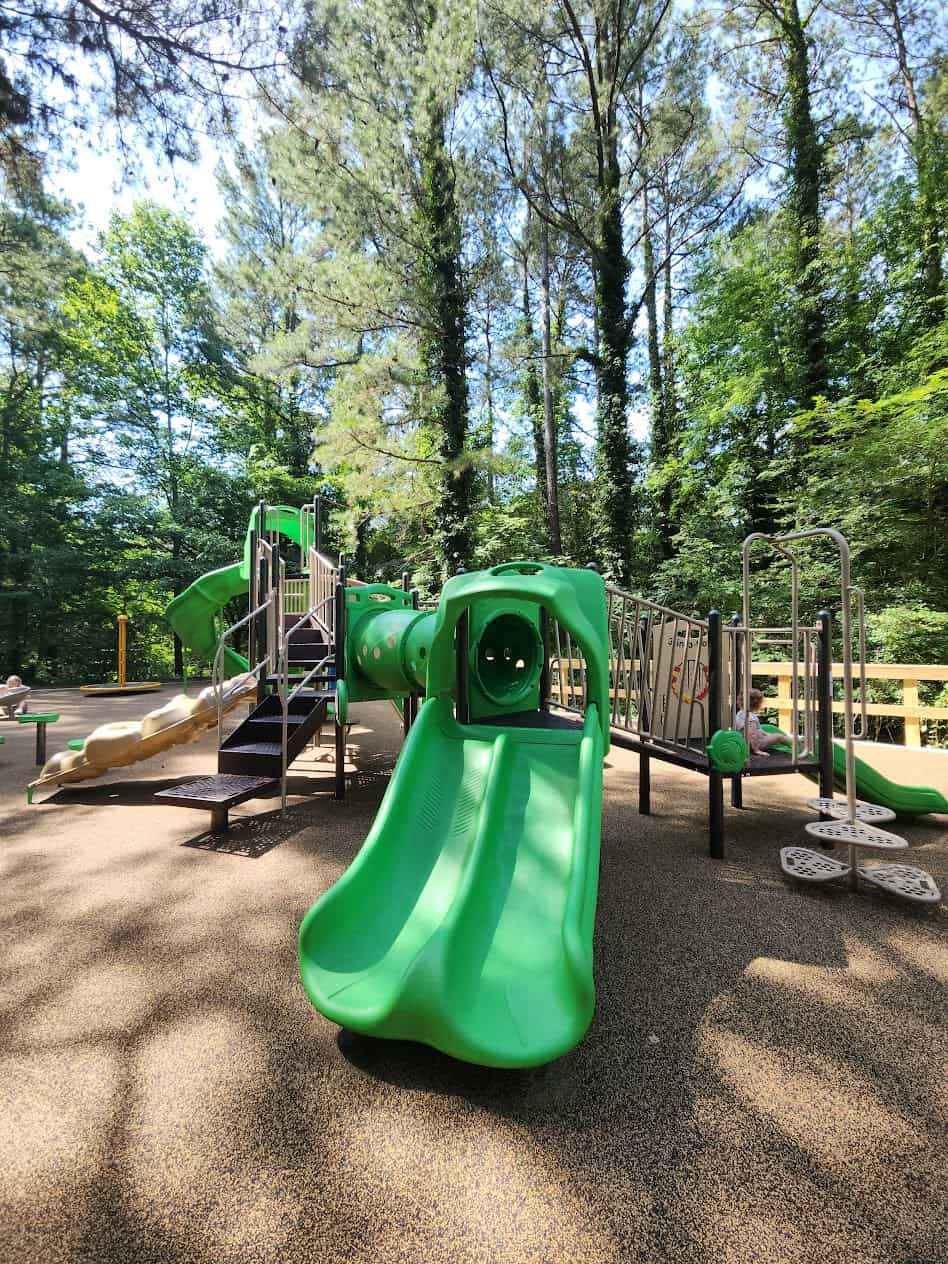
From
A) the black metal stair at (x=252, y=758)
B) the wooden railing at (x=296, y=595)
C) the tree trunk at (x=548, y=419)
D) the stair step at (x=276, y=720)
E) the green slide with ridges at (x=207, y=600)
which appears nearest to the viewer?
the black metal stair at (x=252, y=758)

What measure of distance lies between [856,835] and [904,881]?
1.16 feet

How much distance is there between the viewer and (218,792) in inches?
169

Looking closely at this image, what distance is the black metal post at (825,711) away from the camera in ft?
13.9

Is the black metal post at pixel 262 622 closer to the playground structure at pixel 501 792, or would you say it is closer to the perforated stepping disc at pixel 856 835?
the playground structure at pixel 501 792

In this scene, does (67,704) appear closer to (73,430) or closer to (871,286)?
(73,430)

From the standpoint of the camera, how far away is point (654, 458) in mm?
15742

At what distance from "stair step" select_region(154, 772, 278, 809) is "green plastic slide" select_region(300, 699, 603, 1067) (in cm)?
197

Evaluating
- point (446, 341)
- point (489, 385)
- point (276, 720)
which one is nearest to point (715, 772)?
point (276, 720)

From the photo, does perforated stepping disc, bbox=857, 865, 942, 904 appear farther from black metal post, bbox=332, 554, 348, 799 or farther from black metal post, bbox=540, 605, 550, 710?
black metal post, bbox=332, 554, 348, 799

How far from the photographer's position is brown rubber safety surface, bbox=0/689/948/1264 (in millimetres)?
1384

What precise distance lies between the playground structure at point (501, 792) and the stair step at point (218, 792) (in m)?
0.02

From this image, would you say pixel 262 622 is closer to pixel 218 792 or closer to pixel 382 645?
pixel 382 645

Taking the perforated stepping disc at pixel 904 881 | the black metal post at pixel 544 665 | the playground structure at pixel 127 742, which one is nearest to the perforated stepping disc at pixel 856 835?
the perforated stepping disc at pixel 904 881

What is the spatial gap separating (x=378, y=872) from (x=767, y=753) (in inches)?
140
